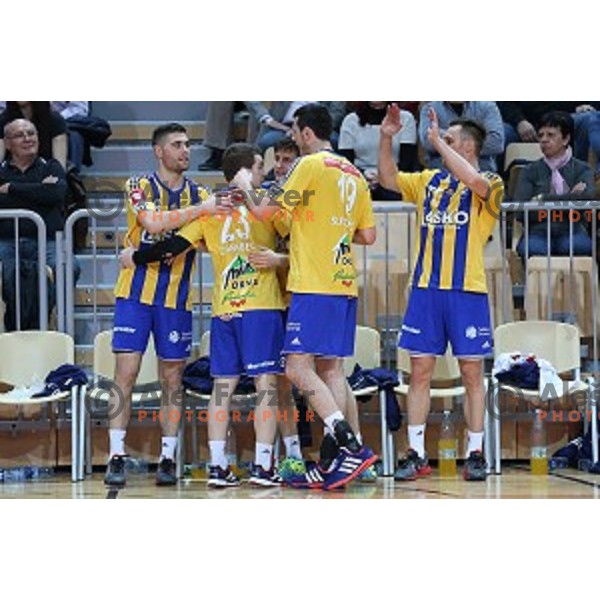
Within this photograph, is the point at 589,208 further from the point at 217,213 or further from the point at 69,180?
the point at 69,180

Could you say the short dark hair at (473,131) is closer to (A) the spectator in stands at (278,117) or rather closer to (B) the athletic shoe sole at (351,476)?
(B) the athletic shoe sole at (351,476)

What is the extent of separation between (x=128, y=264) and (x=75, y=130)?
3100 mm

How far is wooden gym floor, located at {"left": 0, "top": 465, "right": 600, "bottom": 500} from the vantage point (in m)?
9.35

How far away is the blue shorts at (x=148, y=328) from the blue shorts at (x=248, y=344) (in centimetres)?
25

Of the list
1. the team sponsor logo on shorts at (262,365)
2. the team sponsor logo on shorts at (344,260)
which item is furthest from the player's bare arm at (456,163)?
the team sponsor logo on shorts at (262,365)

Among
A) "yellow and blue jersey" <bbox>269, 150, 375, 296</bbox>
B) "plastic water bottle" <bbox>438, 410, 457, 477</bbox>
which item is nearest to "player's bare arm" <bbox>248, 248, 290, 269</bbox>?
"yellow and blue jersey" <bbox>269, 150, 375, 296</bbox>

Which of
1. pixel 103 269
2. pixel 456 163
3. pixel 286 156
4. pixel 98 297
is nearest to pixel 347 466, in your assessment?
pixel 456 163

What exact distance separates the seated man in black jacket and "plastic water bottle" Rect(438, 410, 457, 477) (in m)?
2.76

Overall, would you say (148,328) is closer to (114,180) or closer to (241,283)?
(241,283)

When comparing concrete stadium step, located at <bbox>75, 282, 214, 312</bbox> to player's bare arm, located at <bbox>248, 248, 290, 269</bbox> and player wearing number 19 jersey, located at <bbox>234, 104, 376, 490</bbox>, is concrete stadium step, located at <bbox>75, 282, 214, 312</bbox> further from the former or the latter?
player wearing number 19 jersey, located at <bbox>234, 104, 376, 490</bbox>

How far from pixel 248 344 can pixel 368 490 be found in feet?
3.53

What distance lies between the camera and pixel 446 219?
1005 cm

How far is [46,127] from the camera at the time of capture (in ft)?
39.7

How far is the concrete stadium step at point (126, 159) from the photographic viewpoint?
1326 centimetres
